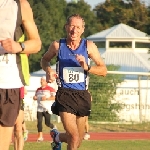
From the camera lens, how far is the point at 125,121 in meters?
26.0

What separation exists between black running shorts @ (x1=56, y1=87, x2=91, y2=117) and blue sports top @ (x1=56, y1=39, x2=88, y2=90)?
0.08 meters

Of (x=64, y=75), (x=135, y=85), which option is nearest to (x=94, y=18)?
(x=135, y=85)

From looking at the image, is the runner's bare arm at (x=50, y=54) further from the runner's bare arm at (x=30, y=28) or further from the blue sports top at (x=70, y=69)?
the runner's bare arm at (x=30, y=28)

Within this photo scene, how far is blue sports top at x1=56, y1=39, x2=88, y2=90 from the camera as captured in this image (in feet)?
32.3

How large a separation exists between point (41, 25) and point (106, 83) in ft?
135

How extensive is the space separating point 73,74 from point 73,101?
1.40 ft

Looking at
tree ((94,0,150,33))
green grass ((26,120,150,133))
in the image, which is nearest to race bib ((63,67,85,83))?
green grass ((26,120,150,133))

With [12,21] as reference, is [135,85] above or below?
below

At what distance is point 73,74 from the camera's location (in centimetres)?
985

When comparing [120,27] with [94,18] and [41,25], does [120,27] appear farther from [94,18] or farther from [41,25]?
[94,18]

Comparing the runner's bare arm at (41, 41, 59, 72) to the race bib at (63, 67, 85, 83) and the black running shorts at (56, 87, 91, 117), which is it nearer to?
the race bib at (63, 67, 85, 83)

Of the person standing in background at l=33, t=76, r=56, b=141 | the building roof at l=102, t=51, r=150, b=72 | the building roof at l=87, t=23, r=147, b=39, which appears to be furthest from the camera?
the building roof at l=87, t=23, r=147, b=39

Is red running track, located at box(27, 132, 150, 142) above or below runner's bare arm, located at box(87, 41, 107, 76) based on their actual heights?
below

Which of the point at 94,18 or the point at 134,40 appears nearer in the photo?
the point at 134,40
